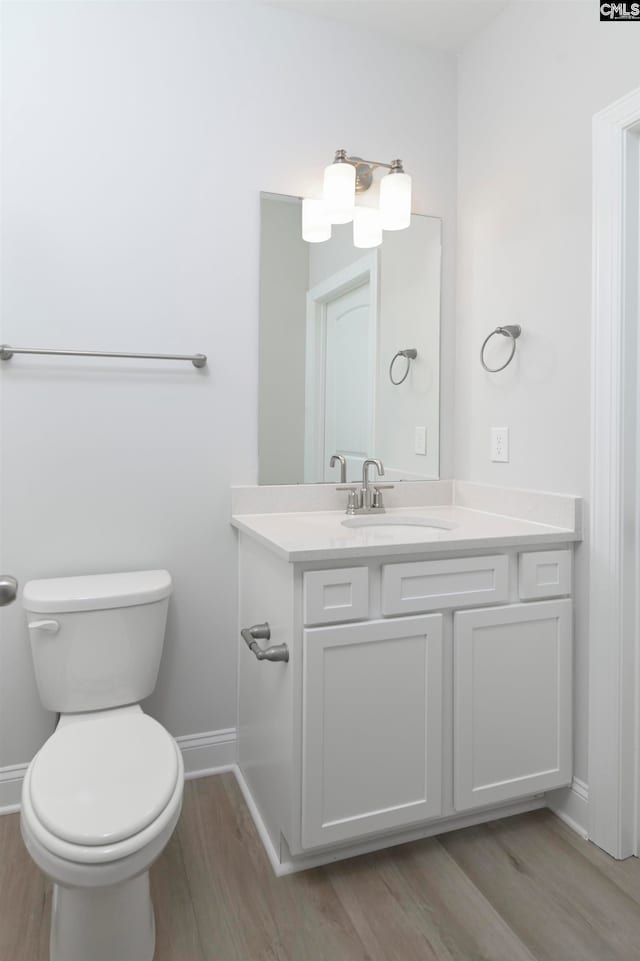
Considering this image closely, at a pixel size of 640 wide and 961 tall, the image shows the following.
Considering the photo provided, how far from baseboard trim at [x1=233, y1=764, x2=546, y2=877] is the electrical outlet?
103cm

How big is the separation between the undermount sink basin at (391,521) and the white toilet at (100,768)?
620mm

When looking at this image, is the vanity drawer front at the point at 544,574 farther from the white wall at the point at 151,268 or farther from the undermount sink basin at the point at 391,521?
the white wall at the point at 151,268

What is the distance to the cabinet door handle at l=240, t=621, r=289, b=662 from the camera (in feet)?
4.98

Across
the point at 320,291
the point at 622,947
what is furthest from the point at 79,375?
the point at 622,947

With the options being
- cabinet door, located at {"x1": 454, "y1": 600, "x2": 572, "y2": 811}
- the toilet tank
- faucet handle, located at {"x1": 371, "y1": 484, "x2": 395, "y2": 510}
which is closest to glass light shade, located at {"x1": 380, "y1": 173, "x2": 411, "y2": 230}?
faucet handle, located at {"x1": 371, "y1": 484, "x2": 395, "y2": 510}

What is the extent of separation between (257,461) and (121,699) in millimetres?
817

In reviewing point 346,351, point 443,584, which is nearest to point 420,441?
point 346,351

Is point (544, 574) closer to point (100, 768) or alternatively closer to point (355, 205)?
point (100, 768)

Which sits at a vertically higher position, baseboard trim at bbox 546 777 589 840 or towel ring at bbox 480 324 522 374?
towel ring at bbox 480 324 522 374

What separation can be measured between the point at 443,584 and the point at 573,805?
0.79 metres

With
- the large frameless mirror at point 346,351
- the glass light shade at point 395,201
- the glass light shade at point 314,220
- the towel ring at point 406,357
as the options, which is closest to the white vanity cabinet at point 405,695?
the large frameless mirror at point 346,351

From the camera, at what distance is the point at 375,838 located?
1640mm

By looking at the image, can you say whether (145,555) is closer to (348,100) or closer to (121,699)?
(121,699)

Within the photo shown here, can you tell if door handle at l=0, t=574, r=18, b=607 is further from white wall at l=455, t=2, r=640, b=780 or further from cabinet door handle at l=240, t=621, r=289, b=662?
white wall at l=455, t=2, r=640, b=780
